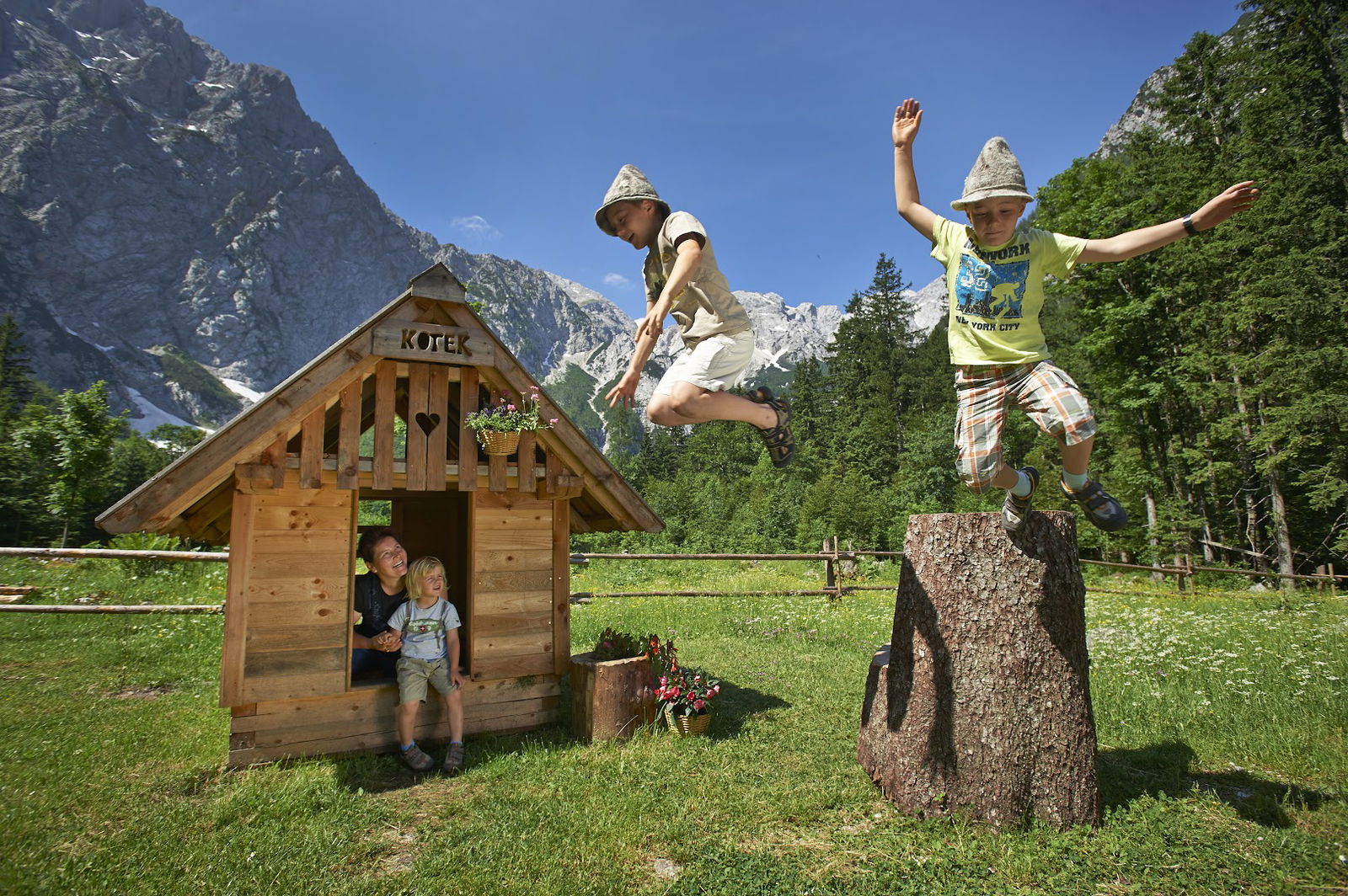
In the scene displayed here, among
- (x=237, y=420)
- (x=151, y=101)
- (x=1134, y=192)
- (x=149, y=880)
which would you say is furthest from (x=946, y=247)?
(x=151, y=101)

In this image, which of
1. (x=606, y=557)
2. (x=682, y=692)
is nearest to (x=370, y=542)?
(x=682, y=692)

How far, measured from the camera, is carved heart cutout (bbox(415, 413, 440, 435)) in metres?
6.62

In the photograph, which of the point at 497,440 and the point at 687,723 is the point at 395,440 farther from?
the point at 687,723

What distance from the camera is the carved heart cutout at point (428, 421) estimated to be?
21.7ft

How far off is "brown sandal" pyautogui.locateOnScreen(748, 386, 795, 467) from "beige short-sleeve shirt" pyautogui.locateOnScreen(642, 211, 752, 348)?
0.45 meters

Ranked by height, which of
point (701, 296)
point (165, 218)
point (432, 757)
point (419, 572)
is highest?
point (165, 218)

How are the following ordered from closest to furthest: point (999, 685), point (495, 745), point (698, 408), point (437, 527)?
point (698, 408) → point (999, 685) → point (495, 745) → point (437, 527)

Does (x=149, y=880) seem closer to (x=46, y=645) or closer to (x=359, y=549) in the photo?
(x=359, y=549)

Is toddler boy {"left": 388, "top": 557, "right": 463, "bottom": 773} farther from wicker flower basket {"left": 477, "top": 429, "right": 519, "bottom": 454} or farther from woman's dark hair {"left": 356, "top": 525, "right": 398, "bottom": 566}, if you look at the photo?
wicker flower basket {"left": 477, "top": 429, "right": 519, "bottom": 454}

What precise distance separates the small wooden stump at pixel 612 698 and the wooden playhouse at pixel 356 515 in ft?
1.89

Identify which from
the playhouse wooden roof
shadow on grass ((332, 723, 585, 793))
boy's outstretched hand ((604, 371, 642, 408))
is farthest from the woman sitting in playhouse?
boy's outstretched hand ((604, 371, 642, 408))

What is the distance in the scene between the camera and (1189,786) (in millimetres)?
5109

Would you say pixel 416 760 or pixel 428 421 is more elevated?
pixel 428 421

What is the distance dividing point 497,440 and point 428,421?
1.07m
